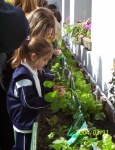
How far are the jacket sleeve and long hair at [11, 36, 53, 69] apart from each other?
223 mm

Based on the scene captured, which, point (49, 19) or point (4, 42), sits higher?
point (4, 42)

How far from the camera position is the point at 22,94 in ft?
8.30

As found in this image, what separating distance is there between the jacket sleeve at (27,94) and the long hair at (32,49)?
0.73 feet

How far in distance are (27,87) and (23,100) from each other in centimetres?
10

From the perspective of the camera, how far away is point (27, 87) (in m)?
2.53

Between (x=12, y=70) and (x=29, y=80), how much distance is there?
36 centimetres

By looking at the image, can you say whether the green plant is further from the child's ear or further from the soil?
the child's ear

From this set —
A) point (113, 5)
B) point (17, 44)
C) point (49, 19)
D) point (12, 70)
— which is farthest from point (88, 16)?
point (17, 44)

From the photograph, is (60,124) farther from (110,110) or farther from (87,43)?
(87,43)

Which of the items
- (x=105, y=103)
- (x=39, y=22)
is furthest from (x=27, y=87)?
(x=105, y=103)

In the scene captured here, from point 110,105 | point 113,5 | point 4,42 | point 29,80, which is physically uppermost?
point 4,42

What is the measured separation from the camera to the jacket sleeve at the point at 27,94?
2.52 metres

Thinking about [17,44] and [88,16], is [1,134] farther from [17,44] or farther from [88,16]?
[88,16]

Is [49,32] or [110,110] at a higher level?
[49,32]
